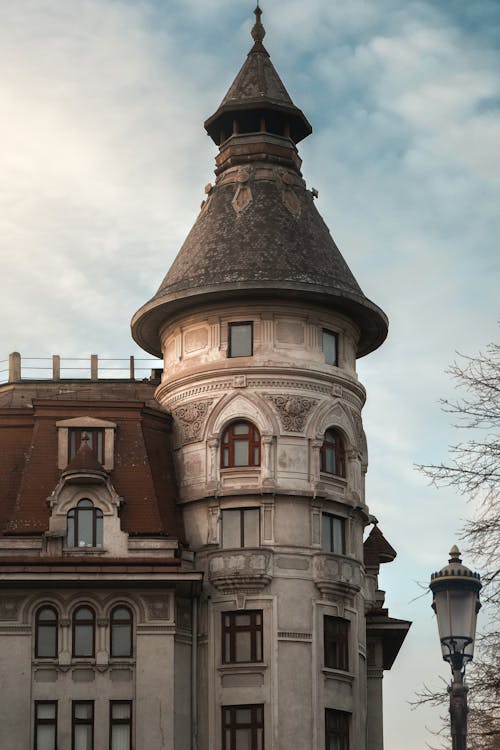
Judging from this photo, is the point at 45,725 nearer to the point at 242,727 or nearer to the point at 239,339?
the point at 242,727

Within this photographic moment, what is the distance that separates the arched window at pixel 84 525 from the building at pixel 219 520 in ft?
0.20

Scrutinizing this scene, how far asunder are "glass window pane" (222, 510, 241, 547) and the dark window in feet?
17.0

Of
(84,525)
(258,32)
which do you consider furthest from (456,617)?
(258,32)

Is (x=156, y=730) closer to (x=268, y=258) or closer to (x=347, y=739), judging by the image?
(x=347, y=739)

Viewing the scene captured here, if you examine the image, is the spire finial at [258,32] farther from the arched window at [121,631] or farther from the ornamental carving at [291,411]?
the arched window at [121,631]

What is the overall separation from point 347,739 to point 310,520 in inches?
316

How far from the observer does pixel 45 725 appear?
188ft

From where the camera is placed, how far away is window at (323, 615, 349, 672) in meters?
59.9

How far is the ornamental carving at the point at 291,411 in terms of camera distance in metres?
61.6

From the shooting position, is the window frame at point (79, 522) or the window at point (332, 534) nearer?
the window frame at point (79, 522)

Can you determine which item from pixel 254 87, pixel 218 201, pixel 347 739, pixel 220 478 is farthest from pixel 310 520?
pixel 254 87

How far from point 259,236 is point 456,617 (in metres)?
39.6

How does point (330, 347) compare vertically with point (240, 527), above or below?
above

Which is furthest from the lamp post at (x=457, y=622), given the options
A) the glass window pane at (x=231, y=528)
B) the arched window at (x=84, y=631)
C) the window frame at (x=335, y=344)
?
the window frame at (x=335, y=344)
